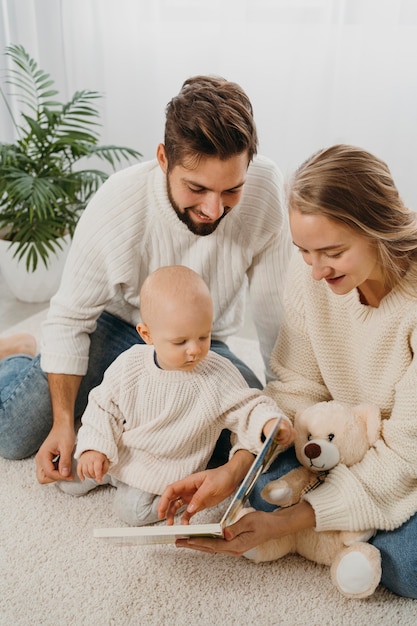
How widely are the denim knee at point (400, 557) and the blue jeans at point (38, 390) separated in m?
0.47

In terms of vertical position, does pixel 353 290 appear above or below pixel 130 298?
above

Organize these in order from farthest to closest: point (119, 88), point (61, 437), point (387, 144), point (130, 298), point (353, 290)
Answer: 1. point (119, 88)
2. point (387, 144)
3. point (130, 298)
4. point (61, 437)
5. point (353, 290)

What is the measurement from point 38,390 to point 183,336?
52 centimetres

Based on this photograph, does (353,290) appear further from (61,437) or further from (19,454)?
(19,454)

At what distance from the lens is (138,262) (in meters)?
1.72

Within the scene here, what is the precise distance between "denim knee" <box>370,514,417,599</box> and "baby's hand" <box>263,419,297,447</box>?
0.26 metres

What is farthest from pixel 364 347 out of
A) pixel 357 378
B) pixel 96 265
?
pixel 96 265

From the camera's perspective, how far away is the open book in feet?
4.05

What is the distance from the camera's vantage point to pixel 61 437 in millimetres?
1666

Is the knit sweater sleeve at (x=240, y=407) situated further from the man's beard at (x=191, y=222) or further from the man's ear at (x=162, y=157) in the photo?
the man's ear at (x=162, y=157)

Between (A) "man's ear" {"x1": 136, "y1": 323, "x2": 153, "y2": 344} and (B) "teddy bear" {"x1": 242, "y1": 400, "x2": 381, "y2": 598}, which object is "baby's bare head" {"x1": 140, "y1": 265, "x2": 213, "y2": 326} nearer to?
(A) "man's ear" {"x1": 136, "y1": 323, "x2": 153, "y2": 344}

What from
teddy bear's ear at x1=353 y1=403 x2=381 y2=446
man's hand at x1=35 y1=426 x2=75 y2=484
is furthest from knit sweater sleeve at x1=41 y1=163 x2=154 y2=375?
teddy bear's ear at x1=353 y1=403 x2=381 y2=446

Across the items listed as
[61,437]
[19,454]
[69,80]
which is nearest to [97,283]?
[61,437]

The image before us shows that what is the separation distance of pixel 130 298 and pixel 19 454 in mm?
487
